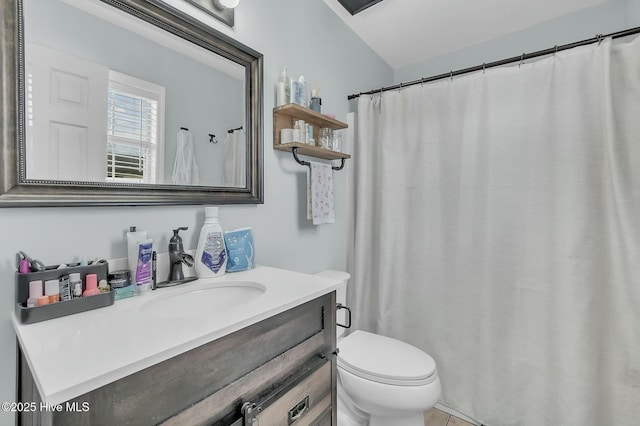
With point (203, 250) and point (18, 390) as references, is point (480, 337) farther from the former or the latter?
point (18, 390)

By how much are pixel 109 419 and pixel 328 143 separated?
4.78ft

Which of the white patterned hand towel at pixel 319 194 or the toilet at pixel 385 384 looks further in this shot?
the white patterned hand towel at pixel 319 194

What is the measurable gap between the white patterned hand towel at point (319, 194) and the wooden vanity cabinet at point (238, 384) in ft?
2.17

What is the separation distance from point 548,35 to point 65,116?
2579mm

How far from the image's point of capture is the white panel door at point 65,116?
739mm

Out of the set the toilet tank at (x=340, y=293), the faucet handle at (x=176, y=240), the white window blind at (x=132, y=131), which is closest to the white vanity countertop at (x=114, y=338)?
the faucet handle at (x=176, y=240)

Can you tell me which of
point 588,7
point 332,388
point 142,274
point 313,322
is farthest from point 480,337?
point 588,7

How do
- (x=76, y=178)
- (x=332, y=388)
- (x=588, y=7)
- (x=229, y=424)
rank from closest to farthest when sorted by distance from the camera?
1. (x=229, y=424)
2. (x=76, y=178)
3. (x=332, y=388)
4. (x=588, y=7)

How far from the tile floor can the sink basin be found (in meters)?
1.36

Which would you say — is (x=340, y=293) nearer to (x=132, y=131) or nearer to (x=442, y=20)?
(x=132, y=131)

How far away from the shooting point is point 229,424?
0.64 meters

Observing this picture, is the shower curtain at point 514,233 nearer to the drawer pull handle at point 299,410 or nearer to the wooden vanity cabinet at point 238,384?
the wooden vanity cabinet at point 238,384

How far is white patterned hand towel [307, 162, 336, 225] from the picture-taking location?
1562 mm

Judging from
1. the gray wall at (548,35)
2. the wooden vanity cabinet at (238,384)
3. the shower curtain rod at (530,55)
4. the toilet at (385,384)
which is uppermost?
the gray wall at (548,35)
